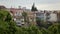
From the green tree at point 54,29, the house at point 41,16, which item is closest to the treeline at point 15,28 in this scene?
the green tree at point 54,29

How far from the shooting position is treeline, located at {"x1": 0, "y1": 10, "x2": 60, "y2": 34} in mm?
1941

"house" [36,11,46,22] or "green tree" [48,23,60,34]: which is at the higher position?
"house" [36,11,46,22]

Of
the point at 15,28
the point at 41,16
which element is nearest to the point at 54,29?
the point at 41,16

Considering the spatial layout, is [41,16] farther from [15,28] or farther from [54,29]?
[15,28]

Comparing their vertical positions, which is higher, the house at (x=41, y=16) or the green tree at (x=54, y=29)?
the house at (x=41, y=16)

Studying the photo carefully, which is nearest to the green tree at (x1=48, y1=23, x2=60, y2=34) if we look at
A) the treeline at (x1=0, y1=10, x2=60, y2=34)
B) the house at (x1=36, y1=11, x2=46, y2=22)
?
the treeline at (x1=0, y1=10, x2=60, y2=34)

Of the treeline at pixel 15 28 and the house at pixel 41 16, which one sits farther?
the house at pixel 41 16

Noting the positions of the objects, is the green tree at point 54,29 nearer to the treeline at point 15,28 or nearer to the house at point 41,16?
the treeline at point 15,28

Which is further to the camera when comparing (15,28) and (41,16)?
(41,16)

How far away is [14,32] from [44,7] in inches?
17.4

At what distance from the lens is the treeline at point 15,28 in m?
1.94

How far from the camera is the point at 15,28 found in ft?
6.42

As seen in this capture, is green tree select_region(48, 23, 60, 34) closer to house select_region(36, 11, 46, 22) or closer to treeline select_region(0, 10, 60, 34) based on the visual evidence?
treeline select_region(0, 10, 60, 34)

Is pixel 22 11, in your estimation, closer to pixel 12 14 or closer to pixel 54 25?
pixel 12 14
